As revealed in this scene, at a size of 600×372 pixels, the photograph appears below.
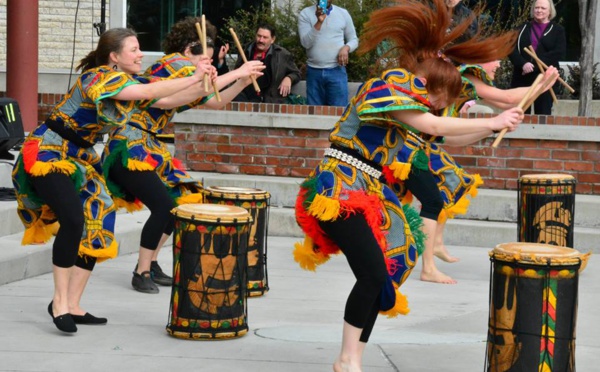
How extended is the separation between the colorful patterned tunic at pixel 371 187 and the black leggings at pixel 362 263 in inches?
1.9

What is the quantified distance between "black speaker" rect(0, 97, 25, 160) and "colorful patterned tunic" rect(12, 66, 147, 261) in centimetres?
261

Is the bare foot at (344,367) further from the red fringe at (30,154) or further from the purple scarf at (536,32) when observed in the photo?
the purple scarf at (536,32)

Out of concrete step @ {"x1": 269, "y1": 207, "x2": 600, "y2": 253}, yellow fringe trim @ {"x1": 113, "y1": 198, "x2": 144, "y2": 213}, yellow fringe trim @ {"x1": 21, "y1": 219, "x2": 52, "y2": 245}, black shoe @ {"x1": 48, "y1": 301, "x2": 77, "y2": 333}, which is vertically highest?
yellow fringe trim @ {"x1": 113, "y1": 198, "x2": 144, "y2": 213}

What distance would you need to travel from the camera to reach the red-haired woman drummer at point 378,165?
5.31m

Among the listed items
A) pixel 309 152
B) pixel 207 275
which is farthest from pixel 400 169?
pixel 309 152

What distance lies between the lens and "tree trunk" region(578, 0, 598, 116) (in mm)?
12039

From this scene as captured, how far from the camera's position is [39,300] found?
7.59 metres

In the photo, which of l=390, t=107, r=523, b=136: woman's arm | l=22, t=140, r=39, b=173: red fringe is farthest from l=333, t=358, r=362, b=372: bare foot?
l=22, t=140, r=39, b=173: red fringe

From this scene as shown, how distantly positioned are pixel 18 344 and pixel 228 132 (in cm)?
567

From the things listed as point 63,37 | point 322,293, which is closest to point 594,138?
point 322,293

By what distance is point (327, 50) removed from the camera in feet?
41.5

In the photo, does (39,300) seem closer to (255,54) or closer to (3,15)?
(255,54)

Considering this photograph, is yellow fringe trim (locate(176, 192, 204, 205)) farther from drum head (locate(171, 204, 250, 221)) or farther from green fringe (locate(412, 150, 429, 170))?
green fringe (locate(412, 150, 429, 170))

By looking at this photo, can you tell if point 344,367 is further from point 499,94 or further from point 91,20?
point 91,20
